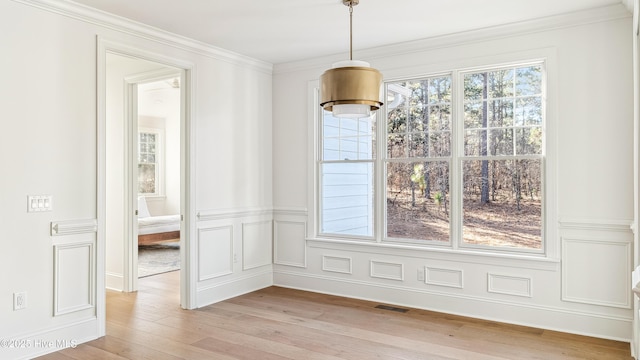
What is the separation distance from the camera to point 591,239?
3.67m

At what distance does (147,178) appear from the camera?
9.19 m

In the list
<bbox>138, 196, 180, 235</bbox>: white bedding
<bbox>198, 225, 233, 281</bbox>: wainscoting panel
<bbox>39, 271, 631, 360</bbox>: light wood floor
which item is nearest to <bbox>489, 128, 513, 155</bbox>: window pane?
<bbox>39, 271, 631, 360</bbox>: light wood floor

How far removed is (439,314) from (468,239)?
77cm

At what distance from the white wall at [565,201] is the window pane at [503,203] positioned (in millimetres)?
152

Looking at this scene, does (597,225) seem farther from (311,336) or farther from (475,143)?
(311,336)

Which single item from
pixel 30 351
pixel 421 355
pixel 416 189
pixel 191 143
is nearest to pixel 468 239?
pixel 416 189

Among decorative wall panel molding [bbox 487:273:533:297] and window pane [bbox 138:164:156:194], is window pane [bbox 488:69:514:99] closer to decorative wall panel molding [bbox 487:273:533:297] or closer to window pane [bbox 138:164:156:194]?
decorative wall panel molding [bbox 487:273:533:297]

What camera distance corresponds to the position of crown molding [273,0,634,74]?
11.8 feet

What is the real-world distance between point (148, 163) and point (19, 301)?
20.8 ft

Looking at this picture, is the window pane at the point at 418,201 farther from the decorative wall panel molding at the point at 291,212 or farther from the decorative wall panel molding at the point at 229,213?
the decorative wall panel molding at the point at 229,213

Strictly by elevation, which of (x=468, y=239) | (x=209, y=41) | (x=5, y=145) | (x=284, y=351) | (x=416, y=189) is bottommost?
(x=284, y=351)

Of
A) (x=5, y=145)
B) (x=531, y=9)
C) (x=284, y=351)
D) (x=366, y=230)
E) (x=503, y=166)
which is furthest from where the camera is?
(x=366, y=230)

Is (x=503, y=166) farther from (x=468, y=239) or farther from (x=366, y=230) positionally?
(x=366, y=230)

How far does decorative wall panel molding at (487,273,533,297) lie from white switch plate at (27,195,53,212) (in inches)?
147
